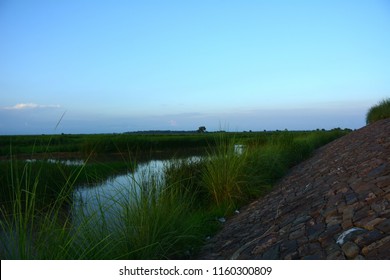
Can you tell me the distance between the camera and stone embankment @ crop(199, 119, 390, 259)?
2466 millimetres

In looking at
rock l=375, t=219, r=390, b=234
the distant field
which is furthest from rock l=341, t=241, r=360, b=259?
the distant field

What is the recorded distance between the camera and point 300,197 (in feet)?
15.4

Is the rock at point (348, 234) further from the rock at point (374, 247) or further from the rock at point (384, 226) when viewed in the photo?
the rock at point (374, 247)

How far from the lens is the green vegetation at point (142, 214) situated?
8.61 feet

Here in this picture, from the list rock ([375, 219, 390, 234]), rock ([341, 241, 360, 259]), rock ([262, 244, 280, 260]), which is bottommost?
rock ([262, 244, 280, 260])

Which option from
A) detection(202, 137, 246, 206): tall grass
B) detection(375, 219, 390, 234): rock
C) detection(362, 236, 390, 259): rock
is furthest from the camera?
detection(202, 137, 246, 206): tall grass

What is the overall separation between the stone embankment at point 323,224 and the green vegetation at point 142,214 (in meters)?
0.48

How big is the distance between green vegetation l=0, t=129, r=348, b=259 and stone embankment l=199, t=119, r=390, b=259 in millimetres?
483

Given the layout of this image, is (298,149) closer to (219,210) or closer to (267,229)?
(219,210)

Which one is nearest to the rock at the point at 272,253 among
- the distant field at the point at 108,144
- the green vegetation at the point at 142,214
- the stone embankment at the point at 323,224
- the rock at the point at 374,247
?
the stone embankment at the point at 323,224

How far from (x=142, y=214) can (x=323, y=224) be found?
1.83 m

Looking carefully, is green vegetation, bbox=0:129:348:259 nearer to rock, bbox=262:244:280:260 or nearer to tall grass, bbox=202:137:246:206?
tall grass, bbox=202:137:246:206

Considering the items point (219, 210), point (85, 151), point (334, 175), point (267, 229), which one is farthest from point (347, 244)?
point (85, 151)
